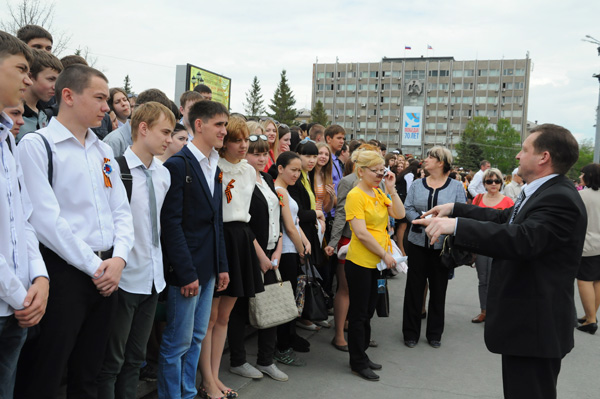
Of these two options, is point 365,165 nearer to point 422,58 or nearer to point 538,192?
point 538,192

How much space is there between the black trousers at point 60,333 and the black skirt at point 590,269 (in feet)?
23.2

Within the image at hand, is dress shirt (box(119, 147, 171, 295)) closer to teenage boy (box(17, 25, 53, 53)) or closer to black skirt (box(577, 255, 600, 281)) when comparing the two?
teenage boy (box(17, 25, 53, 53))

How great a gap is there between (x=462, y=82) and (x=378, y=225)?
101 m

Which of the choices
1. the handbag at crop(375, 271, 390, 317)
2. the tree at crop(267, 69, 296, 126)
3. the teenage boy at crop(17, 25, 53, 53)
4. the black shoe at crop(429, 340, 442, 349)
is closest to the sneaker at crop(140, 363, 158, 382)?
A: the handbag at crop(375, 271, 390, 317)

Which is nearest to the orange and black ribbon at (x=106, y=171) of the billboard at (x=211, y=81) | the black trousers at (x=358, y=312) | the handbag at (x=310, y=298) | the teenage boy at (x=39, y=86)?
the teenage boy at (x=39, y=86)

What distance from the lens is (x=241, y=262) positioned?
167 inches

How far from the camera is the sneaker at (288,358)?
5.12 metres

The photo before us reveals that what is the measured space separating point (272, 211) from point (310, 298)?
3.56 feet

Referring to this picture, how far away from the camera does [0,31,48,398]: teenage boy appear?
2156mm

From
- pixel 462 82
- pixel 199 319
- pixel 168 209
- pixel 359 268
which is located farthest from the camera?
pixel 462 82

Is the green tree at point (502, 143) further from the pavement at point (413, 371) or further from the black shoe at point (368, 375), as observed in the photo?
the black shoe at point (368, 375)

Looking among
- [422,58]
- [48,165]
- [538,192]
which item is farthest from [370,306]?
[422,58]

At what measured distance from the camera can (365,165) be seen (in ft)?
17.1

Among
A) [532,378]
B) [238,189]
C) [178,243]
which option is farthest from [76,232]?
[532,378]
